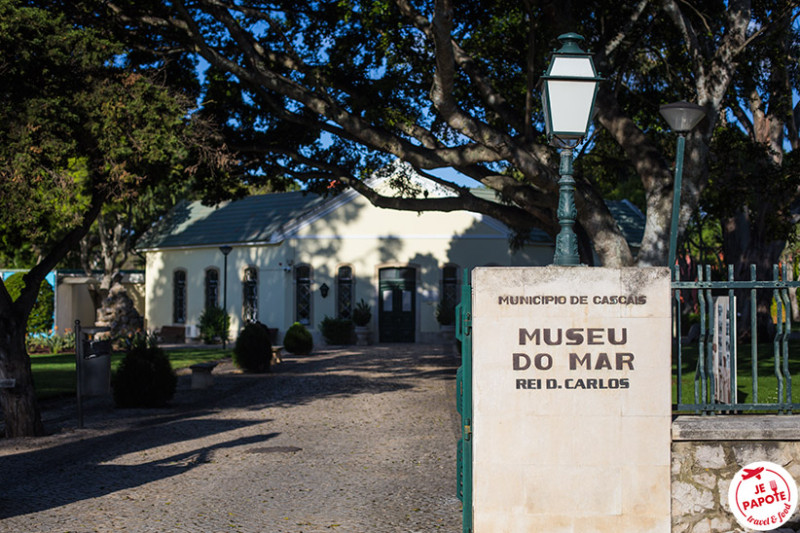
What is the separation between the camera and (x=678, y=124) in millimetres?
11922

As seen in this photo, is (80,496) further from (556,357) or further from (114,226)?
(114,226)

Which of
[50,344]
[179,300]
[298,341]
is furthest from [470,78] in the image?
[179,300]

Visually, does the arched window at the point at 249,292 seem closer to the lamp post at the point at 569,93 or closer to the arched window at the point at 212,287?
the arched window at the point at 212,287

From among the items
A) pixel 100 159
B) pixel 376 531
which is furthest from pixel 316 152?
pixel 376 531

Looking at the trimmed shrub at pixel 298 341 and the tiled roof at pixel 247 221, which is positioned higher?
the tiled roof at pixel 247 221

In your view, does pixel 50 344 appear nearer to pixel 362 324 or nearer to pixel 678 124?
pixel 362 324

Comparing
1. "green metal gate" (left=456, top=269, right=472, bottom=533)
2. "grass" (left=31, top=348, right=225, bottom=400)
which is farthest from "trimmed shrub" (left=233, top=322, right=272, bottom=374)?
"green metal gate" (left=456, top=269, right=472, bottom=533)

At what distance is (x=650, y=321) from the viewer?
20.9ft

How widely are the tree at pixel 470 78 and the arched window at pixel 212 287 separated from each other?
55.8 ft

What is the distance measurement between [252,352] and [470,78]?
889cm

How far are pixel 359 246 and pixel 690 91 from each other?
17075mm

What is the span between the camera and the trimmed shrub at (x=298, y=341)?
2638cm

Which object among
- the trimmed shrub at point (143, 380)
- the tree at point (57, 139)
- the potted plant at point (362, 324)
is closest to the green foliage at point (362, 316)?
the potted plant at point (362, 324)

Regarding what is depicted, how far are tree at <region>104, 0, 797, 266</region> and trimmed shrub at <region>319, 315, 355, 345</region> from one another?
12.9 m
